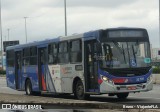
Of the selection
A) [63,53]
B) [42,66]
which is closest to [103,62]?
[63,53]

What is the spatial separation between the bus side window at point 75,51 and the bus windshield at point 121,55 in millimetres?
1695

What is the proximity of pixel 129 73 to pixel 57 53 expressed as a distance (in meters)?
4.74

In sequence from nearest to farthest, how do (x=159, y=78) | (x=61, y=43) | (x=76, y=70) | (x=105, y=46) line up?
(x=105, y=46), (x=76, y=70), (x=61, y=43), (x=159, y=78)

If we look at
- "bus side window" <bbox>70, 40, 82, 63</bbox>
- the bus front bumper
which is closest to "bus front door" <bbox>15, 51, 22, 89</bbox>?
"bus side window" <bbox>70, 40, 82, 63</bbox>

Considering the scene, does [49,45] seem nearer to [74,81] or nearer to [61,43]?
[61,43]

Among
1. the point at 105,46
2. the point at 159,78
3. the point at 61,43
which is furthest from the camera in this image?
the point at 159,78

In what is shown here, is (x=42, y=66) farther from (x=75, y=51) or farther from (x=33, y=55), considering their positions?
(x=75, y=51)

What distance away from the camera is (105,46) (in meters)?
18.8

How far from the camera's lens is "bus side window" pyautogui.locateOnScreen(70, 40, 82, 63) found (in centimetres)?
2034

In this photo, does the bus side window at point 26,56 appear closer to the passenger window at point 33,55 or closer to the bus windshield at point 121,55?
the passenger window at point 33,55

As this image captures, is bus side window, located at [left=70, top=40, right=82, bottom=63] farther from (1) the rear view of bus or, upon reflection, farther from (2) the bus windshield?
(2) the bus windshield

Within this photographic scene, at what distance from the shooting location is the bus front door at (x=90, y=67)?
1936cm

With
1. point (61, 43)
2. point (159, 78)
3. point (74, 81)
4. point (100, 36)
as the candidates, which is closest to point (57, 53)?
point (61, 43)

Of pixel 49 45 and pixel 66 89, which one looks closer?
pixel 66 89
